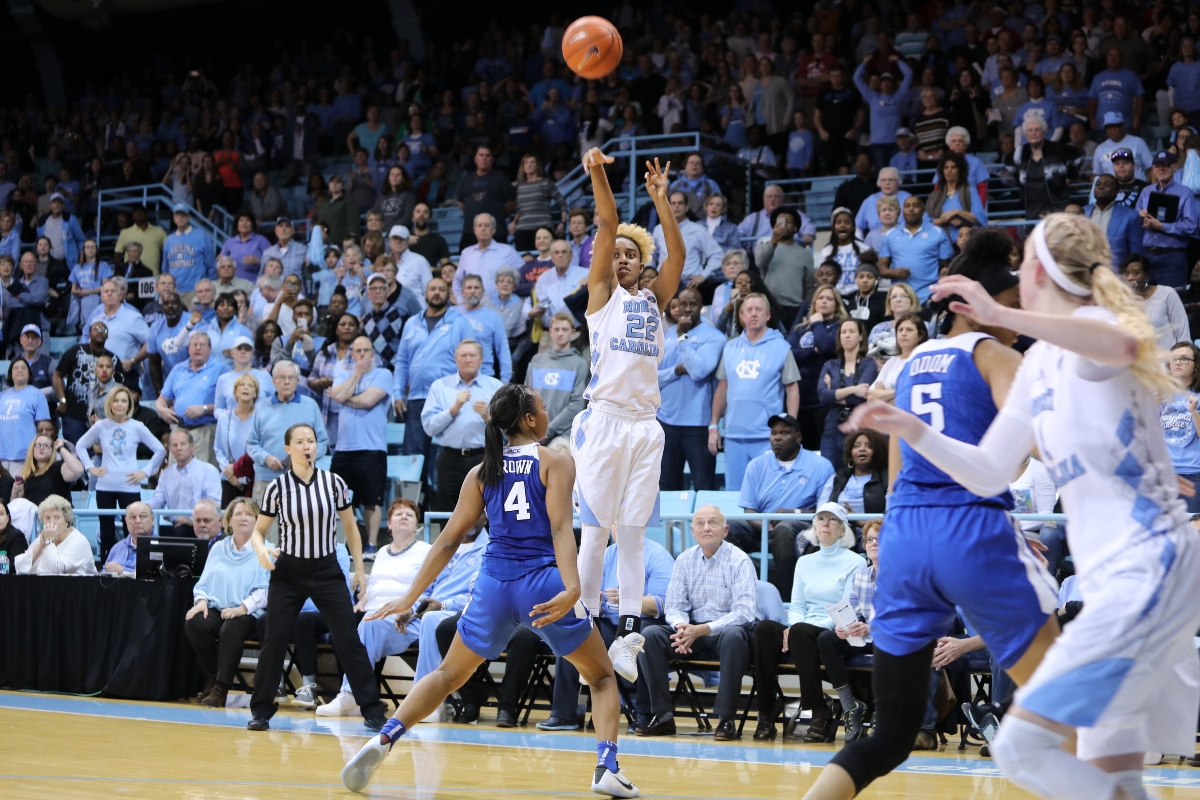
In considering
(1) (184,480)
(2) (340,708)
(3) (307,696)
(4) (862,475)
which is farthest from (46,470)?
(4) (862,475)

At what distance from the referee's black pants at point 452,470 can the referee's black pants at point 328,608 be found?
9.69 feet

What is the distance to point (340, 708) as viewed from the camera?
10008 mm

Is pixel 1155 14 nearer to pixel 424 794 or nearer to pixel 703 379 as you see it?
pixel 703 379

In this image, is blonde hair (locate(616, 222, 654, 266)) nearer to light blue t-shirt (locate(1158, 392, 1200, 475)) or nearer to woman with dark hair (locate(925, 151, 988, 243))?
light blue t-shirt (locate(1158, 392, 1200, 475))

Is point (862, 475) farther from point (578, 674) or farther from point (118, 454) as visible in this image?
point (118, 454)

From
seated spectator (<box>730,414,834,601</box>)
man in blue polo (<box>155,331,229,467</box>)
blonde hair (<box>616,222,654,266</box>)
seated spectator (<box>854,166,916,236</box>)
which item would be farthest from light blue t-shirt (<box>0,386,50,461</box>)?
blonde hair (<box>616,222,654,266</box>)

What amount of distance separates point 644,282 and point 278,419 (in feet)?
12.9

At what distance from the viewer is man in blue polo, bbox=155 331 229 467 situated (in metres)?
13.6

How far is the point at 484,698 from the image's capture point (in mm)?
10117

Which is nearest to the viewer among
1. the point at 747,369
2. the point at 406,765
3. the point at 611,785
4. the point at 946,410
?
the point at 946,410

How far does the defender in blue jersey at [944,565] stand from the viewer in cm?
394

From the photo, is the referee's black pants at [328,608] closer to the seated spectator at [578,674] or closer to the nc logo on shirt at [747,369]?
the seated spectator at [578,674]

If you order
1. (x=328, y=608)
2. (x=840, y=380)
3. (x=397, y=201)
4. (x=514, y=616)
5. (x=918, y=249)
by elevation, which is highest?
(x=397, y=201)

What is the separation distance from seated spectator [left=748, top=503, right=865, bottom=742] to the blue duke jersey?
124 inches
